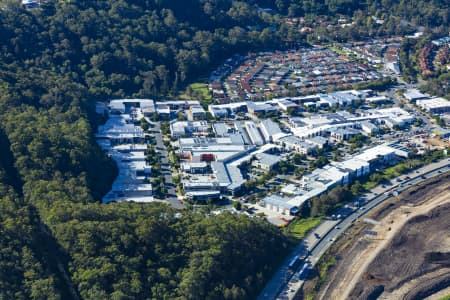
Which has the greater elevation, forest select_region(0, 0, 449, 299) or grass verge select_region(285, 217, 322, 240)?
forest select_region(0, 0, 449, 299)

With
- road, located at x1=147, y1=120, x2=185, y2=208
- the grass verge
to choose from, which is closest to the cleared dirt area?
the grass verge

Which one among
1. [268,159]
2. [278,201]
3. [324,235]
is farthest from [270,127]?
[324,235]

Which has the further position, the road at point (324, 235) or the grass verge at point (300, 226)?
the grass verge at point (300, 226)

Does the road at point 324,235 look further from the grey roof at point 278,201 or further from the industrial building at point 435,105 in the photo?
the industrial building at point 435,105

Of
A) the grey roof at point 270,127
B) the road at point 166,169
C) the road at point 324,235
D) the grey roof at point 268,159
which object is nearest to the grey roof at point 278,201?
the road at point 324,235

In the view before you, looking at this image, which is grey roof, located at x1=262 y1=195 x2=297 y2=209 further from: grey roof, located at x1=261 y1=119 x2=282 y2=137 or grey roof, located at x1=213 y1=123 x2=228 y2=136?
grey roof, located at x1=213 y1=123 x2=228 y2=136
